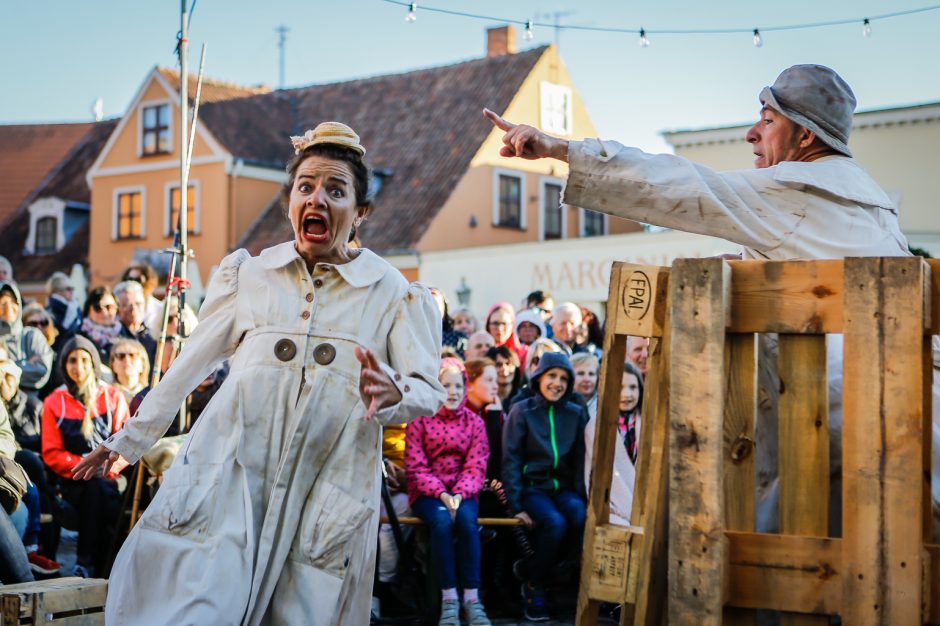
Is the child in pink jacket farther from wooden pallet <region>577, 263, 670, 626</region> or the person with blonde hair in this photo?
wooden pallet <region>577, 263, 670, 626</region>

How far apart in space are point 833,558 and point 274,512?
174 centimetres

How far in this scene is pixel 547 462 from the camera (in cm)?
896

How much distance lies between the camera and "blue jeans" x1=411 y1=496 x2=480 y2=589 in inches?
323

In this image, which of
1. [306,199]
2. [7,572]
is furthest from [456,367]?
[306,199]

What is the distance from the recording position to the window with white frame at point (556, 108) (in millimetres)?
33906

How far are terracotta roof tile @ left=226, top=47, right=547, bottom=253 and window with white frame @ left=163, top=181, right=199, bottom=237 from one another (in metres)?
1.59

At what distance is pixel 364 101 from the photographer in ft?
120

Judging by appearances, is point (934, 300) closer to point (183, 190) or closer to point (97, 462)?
point (97, 462)

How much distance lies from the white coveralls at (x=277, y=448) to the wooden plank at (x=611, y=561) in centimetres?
79

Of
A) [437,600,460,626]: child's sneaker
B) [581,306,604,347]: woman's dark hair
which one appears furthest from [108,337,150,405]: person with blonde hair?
[581,306,604,347]: woman's dark hair

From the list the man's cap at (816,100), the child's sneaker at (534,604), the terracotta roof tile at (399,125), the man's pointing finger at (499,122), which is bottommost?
the child's sneaker at (534,604)

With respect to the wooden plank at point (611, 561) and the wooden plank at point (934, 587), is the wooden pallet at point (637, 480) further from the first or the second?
the wooden plank at point (934, 587)

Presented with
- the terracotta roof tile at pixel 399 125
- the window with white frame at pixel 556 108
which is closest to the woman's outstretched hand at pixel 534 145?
the terracotta roof tile at pixel 399 125

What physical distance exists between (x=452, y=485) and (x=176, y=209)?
88.7ft
